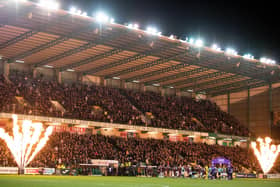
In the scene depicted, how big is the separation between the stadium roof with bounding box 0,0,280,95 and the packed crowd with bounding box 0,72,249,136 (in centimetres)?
279

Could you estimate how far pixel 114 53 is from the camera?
172ft

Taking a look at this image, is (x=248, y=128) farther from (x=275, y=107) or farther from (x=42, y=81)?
(x=42, y=81)

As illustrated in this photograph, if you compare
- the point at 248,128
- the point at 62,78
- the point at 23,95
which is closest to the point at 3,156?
the point at 23,95

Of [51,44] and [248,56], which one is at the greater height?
[248,56]

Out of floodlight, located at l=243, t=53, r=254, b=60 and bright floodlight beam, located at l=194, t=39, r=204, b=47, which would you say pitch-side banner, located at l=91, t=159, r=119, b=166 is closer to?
bright floodlight beam, located at l=194, t=39, r=204, b=47

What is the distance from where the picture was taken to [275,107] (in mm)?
71875

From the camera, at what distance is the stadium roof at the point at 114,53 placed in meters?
43.7

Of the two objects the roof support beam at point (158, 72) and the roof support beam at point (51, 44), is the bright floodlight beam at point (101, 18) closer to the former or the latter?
the roof support beam at point (51, 44)

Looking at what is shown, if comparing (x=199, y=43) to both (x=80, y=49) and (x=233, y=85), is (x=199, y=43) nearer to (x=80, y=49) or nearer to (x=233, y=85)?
(x=80, y=49)

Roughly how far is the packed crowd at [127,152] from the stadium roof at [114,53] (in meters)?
9.49

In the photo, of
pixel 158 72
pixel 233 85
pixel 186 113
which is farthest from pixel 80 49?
pixel 233 85

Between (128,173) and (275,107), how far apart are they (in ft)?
114

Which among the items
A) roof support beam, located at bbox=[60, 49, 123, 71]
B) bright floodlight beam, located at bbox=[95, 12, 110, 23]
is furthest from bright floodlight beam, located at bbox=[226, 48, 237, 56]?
bright floodlight beam, located at bbox=[95, 12, 110, 23]

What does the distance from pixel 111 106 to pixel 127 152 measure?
869 cm
